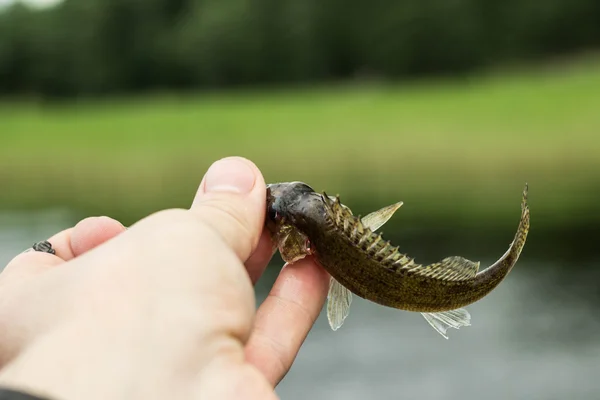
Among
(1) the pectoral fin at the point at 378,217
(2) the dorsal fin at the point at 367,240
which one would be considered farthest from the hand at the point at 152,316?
(1) the pectoral fin at the point at 378,217

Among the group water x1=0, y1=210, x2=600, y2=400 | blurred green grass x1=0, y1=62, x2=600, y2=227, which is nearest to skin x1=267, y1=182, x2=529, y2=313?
water x1=0, y1=210, x2=600, y2=400

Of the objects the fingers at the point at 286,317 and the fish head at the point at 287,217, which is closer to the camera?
the fingers at the point at 286,317

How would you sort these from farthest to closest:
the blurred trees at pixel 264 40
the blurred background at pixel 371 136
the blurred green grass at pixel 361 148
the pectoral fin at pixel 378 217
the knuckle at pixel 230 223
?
the blurred trees at pixel 264 40 → the blurred green grass at pixel 361 148 → the blurred background at pixel 371 136 → the pectoral fin at pixel 378 217 → the knuckle at pixel 230 223

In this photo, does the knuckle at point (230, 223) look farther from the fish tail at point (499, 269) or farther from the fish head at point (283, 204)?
the fish tail at point (499, 269)

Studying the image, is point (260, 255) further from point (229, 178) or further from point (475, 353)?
point (475, 353)

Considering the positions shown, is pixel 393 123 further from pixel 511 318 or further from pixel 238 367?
pixel 238 367

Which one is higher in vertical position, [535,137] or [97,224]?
[97,224]

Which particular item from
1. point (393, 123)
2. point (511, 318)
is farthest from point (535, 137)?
point (511, 318)
